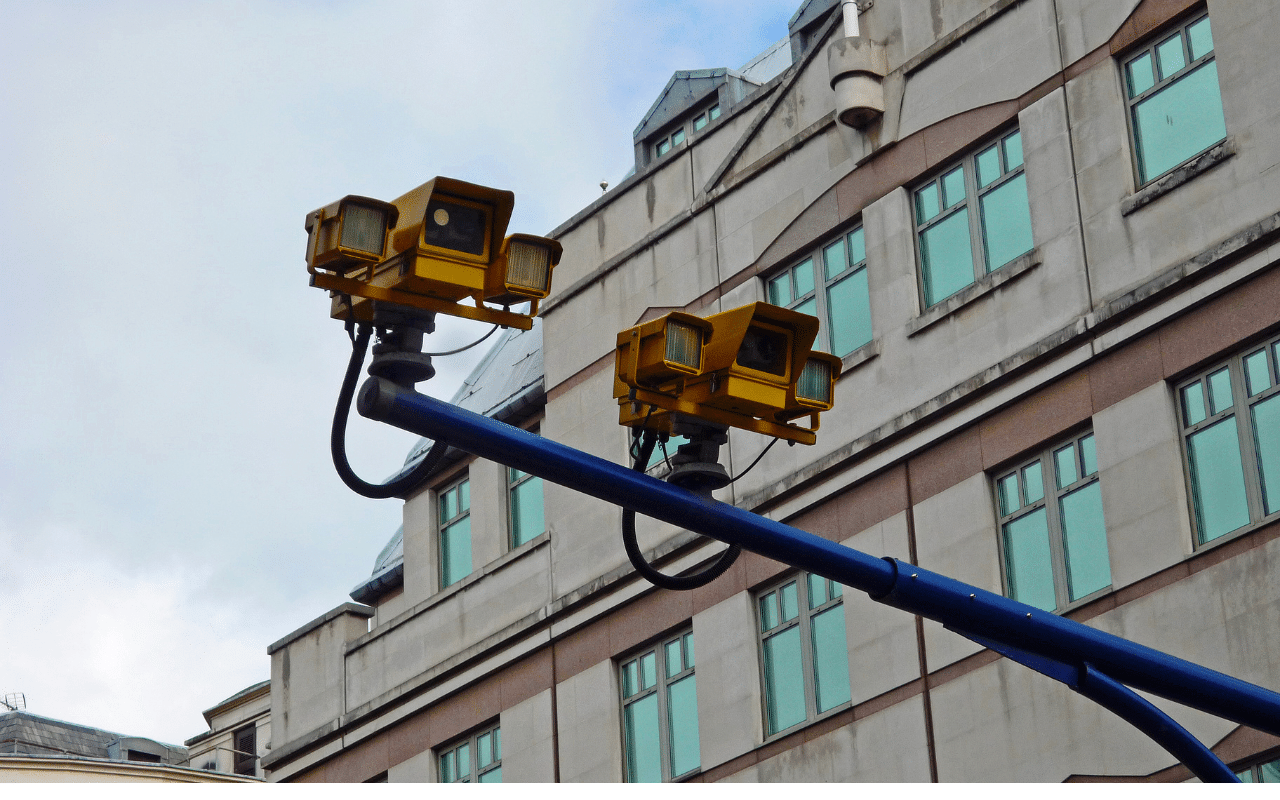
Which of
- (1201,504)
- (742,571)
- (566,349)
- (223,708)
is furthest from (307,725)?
(223,708)

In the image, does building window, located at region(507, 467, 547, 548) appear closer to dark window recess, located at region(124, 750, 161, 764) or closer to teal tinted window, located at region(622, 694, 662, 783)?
teal tinted window, located at region(622, 694, 662, 783)

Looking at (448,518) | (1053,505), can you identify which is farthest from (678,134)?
(1053,505)

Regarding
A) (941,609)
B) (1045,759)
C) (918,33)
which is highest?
(918,33)

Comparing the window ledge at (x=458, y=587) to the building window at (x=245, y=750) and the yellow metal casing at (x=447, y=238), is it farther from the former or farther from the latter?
the building window at (x=245, y=750)

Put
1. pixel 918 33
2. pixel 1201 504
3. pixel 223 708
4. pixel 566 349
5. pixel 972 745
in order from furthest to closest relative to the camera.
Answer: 1. pixel 223 708
2. pixel 566 349
3. pixel 918 33
4. pixel 972 745
5. pixel 1201 504

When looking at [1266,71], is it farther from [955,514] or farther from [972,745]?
[972,745]

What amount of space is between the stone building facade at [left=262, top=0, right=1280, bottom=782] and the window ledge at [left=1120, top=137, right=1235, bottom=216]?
4 cm

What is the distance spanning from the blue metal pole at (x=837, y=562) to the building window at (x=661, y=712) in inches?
690

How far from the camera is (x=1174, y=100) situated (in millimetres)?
22656

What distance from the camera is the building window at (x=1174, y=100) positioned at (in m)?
22.3

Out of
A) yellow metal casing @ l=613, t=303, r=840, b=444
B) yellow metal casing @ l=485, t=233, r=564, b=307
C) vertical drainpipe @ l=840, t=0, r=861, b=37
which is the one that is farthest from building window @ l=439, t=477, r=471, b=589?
yellow metal casing @ l=485, t=233, r=564, b=307

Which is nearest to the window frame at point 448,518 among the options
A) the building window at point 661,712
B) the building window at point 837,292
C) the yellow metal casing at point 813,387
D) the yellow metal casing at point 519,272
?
the building window at point 661,712

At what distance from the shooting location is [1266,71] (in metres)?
21.5

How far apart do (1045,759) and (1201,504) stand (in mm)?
3256
